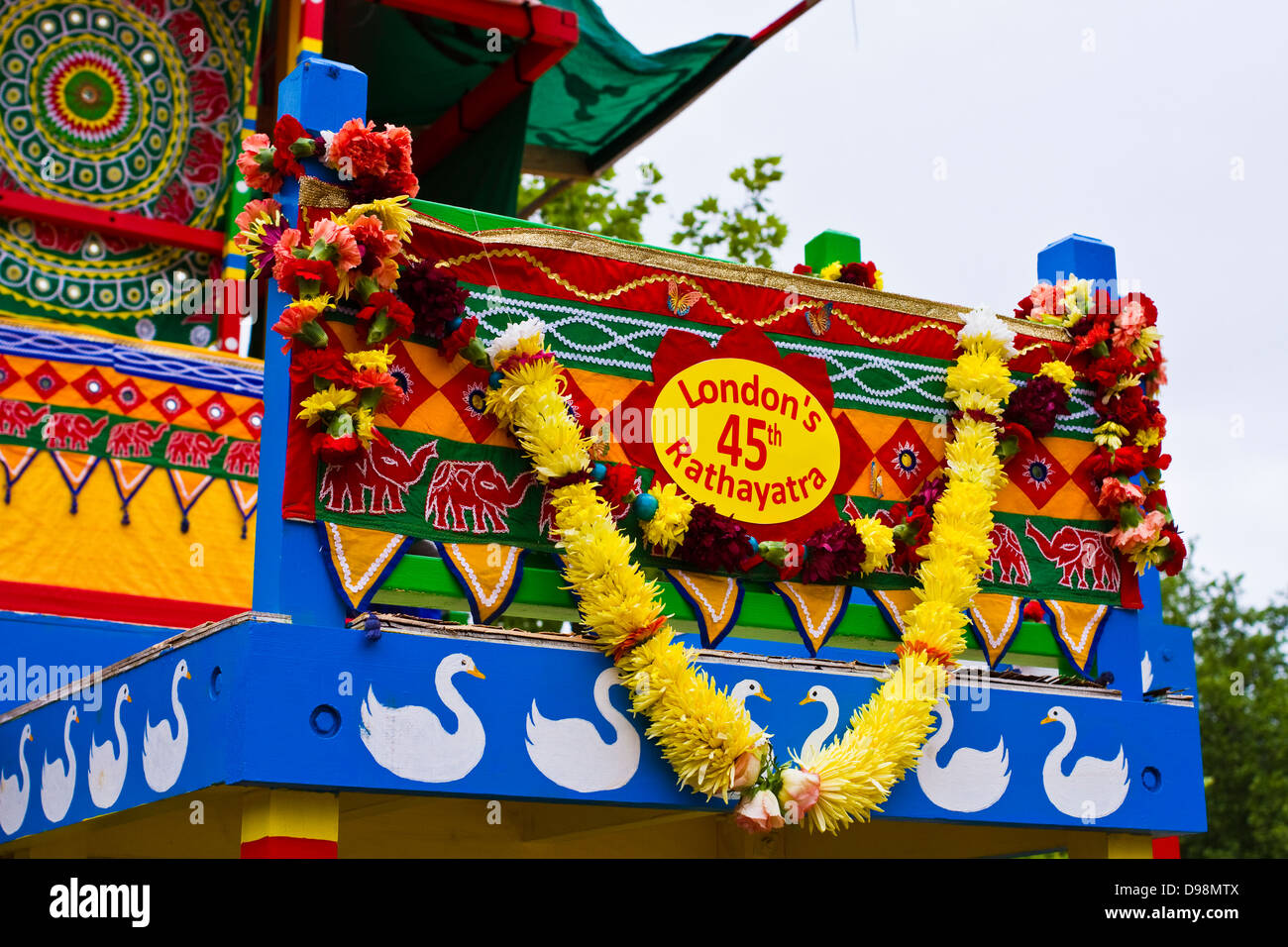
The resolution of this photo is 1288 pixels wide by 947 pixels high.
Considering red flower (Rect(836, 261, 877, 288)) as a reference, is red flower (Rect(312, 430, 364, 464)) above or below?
below

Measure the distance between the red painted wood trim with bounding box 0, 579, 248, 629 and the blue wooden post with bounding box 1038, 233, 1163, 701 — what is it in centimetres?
420

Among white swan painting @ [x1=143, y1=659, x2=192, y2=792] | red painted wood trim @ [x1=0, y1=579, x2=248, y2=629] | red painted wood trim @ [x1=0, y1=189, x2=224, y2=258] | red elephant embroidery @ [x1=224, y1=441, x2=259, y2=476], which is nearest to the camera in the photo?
white swan painting @ [x1=143, y1=659, x2=192, y2=792]

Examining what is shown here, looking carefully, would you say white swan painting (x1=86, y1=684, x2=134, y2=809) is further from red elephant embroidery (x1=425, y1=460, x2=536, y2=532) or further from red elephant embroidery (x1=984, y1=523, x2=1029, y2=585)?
red elephant embroidery (x1=984, y1=523, x2=1029, y2=585)

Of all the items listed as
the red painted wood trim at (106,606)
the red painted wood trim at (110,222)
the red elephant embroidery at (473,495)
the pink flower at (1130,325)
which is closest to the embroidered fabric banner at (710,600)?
the red elephant embroidery at (473,495)

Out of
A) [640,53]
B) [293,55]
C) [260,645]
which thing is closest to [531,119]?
[640,53]

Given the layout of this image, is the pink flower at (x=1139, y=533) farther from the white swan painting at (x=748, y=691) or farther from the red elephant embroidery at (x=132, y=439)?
the red elephant embroidery at (x=132, y=439)

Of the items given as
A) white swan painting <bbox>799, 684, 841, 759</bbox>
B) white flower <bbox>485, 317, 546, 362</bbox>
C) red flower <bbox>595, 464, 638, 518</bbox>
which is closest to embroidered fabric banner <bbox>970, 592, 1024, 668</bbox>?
white swan painting <bbox>799, 684, 841, 759</bbox>

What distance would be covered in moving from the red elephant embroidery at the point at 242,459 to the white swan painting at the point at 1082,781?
15.2 feet

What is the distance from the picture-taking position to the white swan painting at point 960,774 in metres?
5.89

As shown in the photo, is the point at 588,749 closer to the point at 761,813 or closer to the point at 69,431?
the point at 761,813

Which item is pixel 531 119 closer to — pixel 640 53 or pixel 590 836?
pixel 640 53

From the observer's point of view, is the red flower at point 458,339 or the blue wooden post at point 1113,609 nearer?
the red flower at point 458,339

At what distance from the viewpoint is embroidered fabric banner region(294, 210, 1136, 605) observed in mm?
5578

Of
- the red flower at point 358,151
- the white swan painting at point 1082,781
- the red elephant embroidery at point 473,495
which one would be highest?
the red flower at point 358,151
